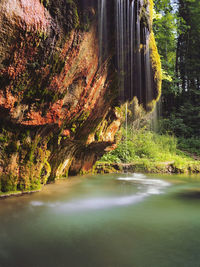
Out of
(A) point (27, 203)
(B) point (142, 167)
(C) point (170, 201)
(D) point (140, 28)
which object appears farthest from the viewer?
(B) point (142, 167)

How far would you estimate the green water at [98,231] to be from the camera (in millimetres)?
2160

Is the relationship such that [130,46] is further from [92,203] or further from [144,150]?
[144,150]

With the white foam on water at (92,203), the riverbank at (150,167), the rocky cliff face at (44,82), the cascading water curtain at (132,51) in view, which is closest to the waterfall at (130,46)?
the cascading water curtain at (132,51)

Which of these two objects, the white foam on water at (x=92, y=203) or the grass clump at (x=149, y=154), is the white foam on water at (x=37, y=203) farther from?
the grass clump at (x=149, y=154)

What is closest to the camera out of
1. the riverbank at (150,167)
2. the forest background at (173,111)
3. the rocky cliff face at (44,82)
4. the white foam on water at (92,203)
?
the rocky cliff face at (44,82)

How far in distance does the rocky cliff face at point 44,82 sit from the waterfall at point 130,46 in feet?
0.91

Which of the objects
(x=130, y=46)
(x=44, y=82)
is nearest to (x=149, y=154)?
(x=130, y=46)

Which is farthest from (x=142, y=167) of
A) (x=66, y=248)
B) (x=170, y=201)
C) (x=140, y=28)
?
(x=66, y=248)

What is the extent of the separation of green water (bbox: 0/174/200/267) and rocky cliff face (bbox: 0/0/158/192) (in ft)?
2.93

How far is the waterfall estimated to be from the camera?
4.57m

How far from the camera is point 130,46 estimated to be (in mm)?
5246

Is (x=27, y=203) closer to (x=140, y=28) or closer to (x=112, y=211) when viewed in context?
(x=112, y=211)

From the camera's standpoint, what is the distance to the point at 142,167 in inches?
392

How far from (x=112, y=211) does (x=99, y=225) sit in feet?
2.41
